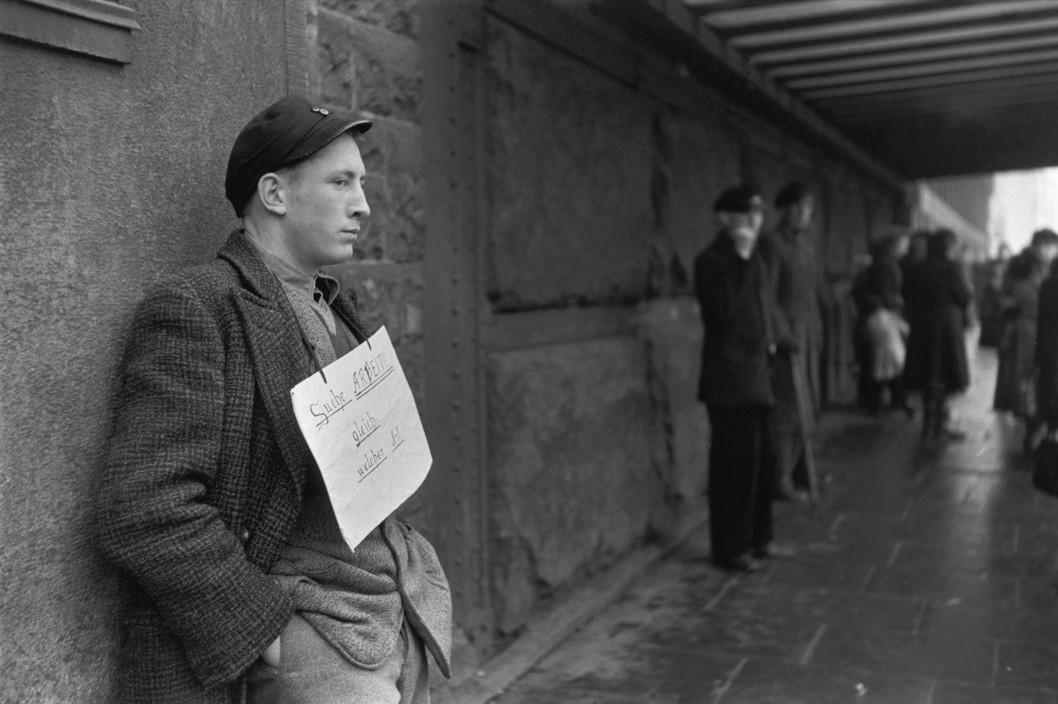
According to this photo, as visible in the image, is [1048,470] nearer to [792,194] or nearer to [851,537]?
[851,537]

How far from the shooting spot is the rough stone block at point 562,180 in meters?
4.09

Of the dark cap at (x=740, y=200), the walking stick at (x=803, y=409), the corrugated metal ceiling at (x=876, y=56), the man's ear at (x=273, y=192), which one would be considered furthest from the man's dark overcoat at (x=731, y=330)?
the man's ear at (x=273, y=192)

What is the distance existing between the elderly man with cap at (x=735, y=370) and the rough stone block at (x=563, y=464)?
0.36 metres

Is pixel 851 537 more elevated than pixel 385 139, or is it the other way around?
pixel 385 139

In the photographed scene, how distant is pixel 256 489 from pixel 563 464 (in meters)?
2.81

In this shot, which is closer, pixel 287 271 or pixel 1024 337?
pixel 287 271

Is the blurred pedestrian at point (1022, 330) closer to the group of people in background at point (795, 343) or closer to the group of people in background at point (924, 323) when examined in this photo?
the group of people in background at point (795, 343)

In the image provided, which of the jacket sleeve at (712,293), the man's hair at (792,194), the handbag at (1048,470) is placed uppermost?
the man's hair at (792,194)

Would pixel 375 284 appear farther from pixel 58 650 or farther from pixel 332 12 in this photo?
pixel 58 650

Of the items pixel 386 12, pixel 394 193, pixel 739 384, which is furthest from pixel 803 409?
pixel 386 12

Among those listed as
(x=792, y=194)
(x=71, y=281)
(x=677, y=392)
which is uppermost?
(x=792, y=194)

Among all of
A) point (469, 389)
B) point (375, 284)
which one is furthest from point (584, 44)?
point (375, 284)

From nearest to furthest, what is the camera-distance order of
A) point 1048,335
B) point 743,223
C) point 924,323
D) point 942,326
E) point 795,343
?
point 743,223 → point 795,343 → point 1048,335 → point 942,326 → point 924,323

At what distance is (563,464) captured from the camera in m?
4.53
